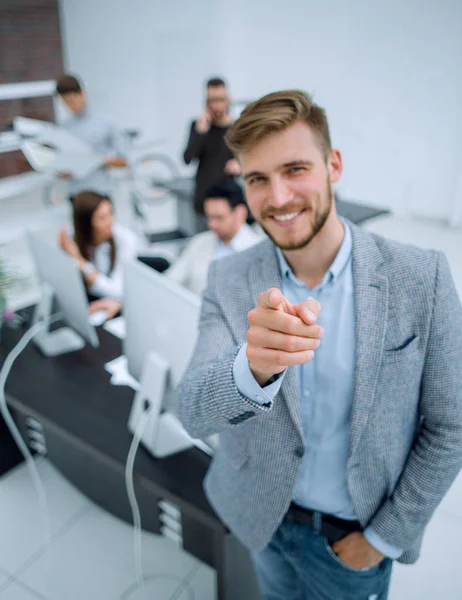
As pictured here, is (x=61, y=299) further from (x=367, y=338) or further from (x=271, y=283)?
(x=367, y=338)

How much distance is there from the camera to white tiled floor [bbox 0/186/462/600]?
1.84 m

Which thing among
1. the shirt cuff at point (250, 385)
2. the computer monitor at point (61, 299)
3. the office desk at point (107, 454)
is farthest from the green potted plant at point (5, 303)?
the shirt cuff at point (250, 385)

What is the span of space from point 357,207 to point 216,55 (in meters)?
3.35

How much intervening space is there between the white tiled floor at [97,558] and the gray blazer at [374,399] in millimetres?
901

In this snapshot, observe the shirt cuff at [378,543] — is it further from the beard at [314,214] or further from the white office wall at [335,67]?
A: the white office wall at [335,67]

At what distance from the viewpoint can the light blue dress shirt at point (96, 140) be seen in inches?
147

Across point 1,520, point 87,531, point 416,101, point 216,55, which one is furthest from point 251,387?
point 216,55

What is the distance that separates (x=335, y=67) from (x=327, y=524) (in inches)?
213

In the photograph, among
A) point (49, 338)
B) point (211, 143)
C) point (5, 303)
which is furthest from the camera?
point (211, 143)

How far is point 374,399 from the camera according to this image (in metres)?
0.97

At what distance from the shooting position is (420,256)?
980 millimetres

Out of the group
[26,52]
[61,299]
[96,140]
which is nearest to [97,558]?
[61,299]

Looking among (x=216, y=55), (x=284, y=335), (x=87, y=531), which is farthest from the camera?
(x=216, y=55)

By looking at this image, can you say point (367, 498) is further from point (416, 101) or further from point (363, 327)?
point (416, 101)
